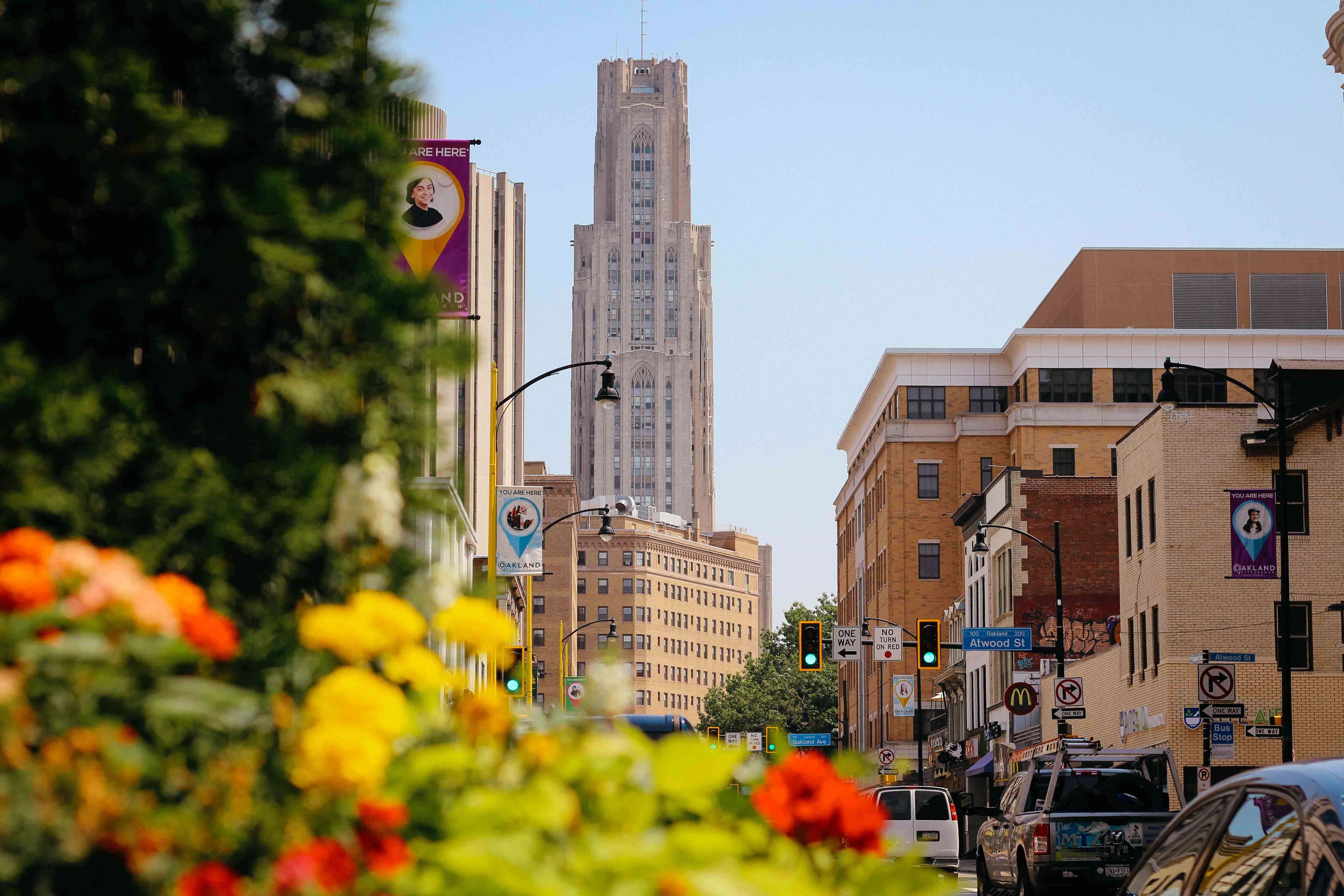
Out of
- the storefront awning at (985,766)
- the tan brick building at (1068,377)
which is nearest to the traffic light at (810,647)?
the storefront awning at (985,766)

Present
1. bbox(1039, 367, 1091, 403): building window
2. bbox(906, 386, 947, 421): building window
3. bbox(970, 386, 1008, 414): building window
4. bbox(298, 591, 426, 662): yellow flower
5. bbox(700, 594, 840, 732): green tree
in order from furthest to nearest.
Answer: bbox(700, 594, 840, 732): green tree, bbox(906, 386, 947, 421): building window, bbox(970, 386, 1008, 414): building window, bbox(1039, 367, 1091, 403): building window, bbox(298, 591, 426, 662): yellow flower

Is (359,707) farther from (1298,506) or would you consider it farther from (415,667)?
(1298,506)

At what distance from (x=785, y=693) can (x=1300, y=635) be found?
110m

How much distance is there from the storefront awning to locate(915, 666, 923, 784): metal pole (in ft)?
7.10

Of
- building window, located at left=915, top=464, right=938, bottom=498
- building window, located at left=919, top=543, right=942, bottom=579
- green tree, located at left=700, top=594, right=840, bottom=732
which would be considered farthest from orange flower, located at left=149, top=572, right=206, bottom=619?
green tree, located at left=700, top=594, right=840, bottom=732

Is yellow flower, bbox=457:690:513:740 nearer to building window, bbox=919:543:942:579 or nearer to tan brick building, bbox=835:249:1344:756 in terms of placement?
tan brick building, bbox=835:249:1344:756

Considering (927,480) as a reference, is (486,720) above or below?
below

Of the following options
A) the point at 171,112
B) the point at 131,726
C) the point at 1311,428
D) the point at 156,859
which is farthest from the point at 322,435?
the point at 1311,428

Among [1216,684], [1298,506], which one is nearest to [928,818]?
[1216,684]

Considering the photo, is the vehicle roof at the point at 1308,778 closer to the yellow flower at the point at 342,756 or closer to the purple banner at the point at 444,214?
the yellow flower at the point at 342,756

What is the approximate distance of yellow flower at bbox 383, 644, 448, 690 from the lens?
315cm

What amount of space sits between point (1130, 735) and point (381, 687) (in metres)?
48.8

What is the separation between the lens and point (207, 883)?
2604 mm

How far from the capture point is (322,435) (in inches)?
148
